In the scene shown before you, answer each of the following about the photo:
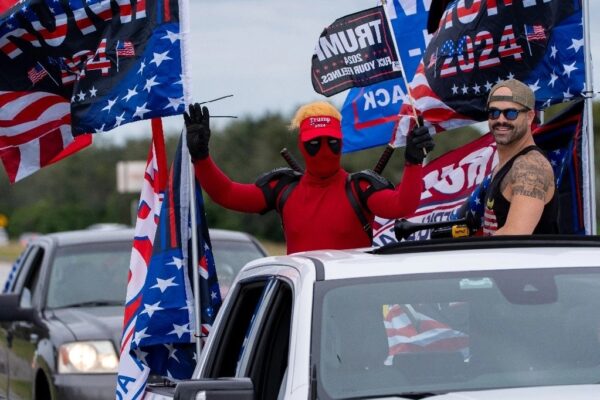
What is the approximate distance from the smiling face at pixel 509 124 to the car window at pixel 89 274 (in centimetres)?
515

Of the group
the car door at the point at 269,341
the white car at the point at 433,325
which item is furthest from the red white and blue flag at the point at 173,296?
the white car at the point at 433,325

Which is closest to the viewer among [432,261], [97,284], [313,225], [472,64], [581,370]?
[581,370]

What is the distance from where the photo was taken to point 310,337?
16.3ft

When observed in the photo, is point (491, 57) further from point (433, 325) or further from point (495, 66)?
point (433, 325)

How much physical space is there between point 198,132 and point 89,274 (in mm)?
4254

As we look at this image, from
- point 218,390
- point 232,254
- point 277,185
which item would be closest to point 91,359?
point 232,254

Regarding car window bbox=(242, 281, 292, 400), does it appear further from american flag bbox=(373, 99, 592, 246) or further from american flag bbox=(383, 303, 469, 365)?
american flag bbox=(373, 99, 592, 246)

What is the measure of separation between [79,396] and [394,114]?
9.33ft

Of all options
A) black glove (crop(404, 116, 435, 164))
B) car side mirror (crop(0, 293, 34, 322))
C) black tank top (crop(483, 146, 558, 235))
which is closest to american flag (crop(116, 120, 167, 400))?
black glove (crop(404, 116, 435, 164))

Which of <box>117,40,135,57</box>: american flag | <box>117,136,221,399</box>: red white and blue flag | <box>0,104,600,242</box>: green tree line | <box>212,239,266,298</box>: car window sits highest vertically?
<box>117,40,135,57</box>: american flag

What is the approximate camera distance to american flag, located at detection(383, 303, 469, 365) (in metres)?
5.08

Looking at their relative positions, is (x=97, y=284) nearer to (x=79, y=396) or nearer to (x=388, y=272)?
(x=79, y=396)

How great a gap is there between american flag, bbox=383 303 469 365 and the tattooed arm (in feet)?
4.68

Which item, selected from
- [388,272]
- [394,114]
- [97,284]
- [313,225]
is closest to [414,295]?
[388,272]
